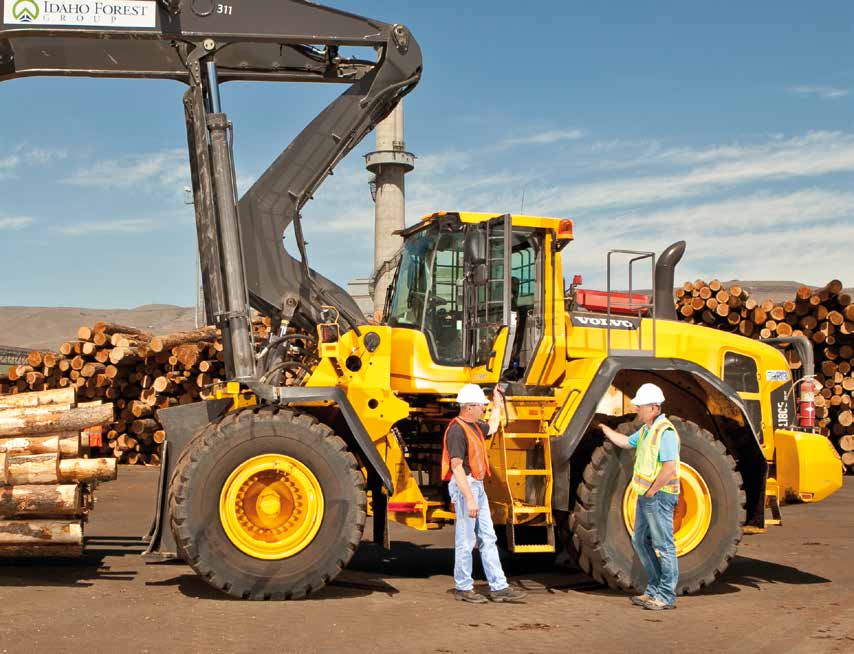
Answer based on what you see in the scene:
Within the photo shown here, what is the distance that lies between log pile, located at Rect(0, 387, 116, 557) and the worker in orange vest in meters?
2.79

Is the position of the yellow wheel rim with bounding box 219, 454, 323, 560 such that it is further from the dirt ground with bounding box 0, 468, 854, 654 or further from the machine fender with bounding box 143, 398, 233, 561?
the machine fender with bounding box 143, 398, 233, 561

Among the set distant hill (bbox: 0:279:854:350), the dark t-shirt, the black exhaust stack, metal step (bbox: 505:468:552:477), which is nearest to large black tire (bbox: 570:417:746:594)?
metal step (bbox: 505:468:552:477)

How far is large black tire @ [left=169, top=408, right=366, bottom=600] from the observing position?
759 centimetres

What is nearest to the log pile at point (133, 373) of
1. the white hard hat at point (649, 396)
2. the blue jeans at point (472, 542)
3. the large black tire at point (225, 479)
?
the large black tire at point (225, 479)

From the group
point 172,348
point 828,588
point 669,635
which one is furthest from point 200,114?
point 172,348

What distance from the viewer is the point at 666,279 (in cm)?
964

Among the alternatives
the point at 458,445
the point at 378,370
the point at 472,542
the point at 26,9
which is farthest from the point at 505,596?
the point at 26,9

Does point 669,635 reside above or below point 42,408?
below

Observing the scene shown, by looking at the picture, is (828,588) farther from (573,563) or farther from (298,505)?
(298,505)

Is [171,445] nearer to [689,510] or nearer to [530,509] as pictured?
[530,509]

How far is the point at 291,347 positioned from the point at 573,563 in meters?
3.08

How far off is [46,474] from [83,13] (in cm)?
387

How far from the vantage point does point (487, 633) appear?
678 centimetres

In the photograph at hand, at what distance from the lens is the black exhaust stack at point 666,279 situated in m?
9.62
